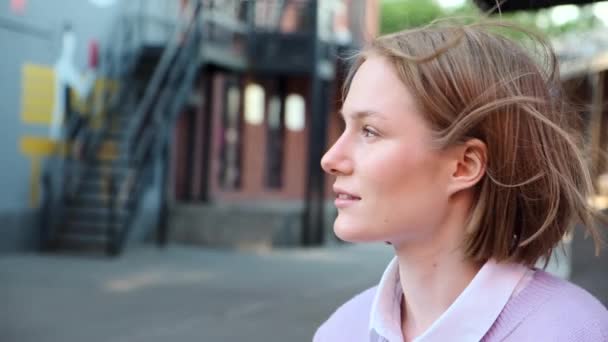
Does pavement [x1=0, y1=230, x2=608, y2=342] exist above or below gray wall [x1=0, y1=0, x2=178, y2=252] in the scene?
below

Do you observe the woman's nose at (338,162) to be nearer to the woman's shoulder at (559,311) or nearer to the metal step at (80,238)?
the woman's shoulder at (559,311)

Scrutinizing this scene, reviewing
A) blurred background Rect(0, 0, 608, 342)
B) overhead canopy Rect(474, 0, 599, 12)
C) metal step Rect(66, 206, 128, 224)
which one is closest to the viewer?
overhead canopy Rect(474, 0, 599, 12)

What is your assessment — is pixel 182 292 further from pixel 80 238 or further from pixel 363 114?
pixel 363 114

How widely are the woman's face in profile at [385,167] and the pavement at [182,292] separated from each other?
2.62m

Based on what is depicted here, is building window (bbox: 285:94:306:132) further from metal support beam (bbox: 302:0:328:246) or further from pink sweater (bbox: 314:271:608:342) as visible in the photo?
pink sweater (bbox: 314:271:608:342)

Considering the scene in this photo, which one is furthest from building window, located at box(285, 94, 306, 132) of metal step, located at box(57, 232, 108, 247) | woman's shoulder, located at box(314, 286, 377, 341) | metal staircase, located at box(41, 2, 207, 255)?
woman's shoulder, located at box(314, 286, 377, 341)

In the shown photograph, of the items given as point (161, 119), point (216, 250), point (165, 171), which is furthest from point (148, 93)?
point (216, 250)

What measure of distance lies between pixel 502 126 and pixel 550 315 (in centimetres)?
28

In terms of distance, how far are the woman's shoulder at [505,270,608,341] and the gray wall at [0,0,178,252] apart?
1119 centimetres

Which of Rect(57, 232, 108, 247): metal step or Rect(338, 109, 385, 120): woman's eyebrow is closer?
Rect(338, 109, 385, 120): woman's eyebrow

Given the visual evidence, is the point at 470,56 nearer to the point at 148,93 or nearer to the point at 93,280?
the point at 93,280

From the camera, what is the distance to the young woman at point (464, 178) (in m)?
1.33

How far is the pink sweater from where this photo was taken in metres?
1.25

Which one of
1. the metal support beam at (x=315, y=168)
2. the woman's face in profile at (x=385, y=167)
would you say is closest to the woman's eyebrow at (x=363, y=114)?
the woman's face in profile at (x=385, y=167)
